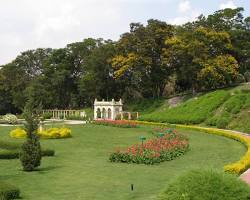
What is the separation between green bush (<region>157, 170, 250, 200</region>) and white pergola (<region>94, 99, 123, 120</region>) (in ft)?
153

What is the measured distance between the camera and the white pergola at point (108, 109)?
2126 inches

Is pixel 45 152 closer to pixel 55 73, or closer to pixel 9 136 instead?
pixel 9 136

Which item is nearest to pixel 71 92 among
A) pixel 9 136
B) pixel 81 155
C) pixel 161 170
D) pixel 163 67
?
pixel 163 67

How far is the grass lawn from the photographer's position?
1329cm

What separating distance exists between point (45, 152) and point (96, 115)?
34335mm

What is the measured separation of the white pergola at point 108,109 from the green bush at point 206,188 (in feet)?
153

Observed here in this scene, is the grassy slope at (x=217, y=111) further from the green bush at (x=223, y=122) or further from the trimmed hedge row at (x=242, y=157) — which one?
the trimmed hedge row at (x=242, y=157)

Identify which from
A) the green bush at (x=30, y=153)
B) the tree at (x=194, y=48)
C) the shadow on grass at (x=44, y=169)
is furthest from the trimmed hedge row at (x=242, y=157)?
the tree at (x=194, y=48)

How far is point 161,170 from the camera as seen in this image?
17156mm

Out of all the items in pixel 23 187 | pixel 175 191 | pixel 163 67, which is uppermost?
pixel 163 67

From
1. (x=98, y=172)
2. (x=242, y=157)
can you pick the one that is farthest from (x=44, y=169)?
(x=242, y=157)

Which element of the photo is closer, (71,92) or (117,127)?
(117,127)

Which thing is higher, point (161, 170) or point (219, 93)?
point (219, 93)

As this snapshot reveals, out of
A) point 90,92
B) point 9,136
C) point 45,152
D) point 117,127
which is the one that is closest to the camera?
point 45,152
